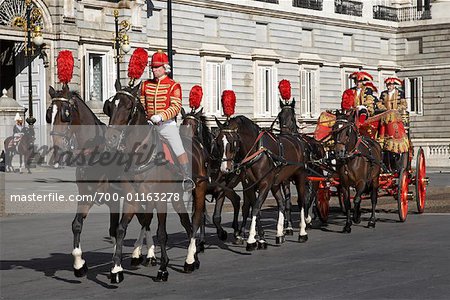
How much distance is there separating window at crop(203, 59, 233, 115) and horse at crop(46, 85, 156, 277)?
1359 inches

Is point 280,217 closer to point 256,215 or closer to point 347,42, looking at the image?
point 256,215

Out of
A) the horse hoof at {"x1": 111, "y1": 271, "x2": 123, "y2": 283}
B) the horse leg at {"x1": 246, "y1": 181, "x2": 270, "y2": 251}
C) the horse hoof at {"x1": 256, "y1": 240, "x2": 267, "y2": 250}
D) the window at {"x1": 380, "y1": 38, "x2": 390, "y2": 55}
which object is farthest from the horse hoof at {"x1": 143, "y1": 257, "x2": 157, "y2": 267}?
the window at {"x1": 380, "y1": 38, "x2": 390, "y2": 55}

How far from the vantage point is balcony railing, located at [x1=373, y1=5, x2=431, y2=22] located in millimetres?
59969

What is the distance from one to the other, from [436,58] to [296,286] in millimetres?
50651

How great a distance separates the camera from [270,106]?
50.8 meters

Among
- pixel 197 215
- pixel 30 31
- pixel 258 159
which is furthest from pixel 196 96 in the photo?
pixel 30 31

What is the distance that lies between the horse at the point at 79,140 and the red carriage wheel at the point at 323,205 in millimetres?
6820

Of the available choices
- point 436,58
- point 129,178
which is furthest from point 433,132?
point 129,178

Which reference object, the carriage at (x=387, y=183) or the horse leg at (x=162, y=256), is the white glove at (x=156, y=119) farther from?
the carriage at (x=387, y=183)

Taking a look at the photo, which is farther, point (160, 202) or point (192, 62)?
point (192, 62)

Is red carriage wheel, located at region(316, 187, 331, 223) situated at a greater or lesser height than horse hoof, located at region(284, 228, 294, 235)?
greater

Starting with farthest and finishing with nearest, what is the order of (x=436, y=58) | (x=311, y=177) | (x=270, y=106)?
(x=436, y=58), (x=270, y=106), (x=311, y=177)

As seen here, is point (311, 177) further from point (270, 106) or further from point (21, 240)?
point (270, 106)

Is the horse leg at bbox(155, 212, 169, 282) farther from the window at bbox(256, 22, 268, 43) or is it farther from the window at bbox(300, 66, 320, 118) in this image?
the window at bbox(300, 66, 320, 118)
